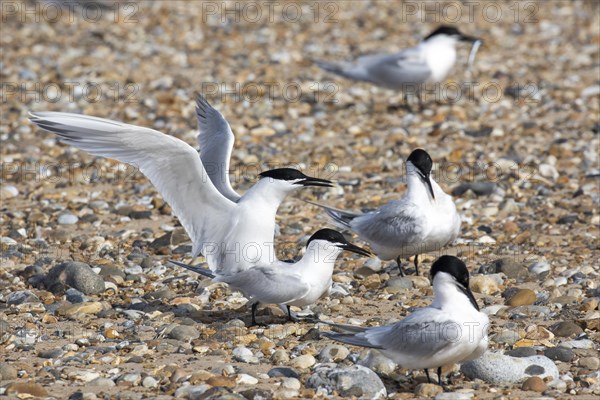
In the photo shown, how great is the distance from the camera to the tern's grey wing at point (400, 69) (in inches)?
374

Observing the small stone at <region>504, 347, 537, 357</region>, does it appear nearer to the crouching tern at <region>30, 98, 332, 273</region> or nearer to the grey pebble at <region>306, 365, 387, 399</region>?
the grey pebble at <region>306, 365, 387, 399</region>

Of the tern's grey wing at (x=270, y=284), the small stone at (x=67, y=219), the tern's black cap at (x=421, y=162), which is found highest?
the tern's black cap at (x=421, y=162)

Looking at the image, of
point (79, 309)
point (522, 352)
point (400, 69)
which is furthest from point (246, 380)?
point (400, 69)

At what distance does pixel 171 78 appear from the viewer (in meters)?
10.4

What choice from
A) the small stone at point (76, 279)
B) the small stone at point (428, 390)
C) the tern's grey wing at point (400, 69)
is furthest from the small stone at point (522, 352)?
the tern's grey wing at point (400, 69)

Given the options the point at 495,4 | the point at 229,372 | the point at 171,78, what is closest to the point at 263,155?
the point at 171,78

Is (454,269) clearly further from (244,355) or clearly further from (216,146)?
(216,146)

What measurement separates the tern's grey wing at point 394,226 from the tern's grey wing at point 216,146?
0.80 meters

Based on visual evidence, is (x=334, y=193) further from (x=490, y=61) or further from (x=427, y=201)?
(x=490, y=61)

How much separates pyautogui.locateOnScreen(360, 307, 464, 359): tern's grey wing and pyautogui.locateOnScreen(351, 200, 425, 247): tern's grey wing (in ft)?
4.71

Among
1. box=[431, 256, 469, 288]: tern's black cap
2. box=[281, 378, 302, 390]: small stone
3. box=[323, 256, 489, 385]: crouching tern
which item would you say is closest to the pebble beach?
box=[281, 378, 302, 390]: small stone

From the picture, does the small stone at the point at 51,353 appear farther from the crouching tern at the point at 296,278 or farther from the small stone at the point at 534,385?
the small stone at the point at 534,385

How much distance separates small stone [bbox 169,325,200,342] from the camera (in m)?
4.63

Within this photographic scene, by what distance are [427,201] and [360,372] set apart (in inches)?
72.4
